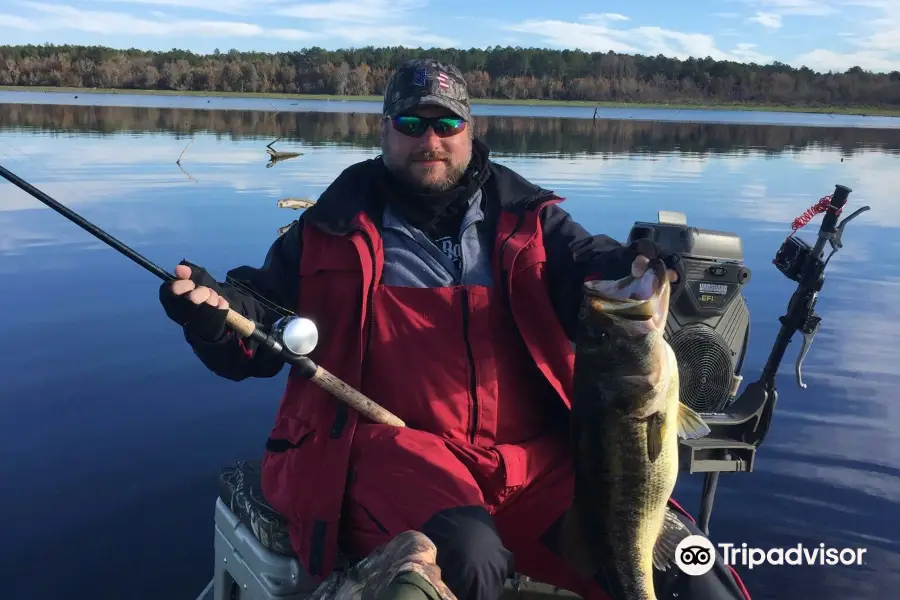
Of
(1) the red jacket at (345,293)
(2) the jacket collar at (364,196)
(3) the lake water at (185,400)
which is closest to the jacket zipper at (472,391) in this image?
(1) the red jacket at (345,293)

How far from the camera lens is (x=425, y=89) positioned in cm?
328

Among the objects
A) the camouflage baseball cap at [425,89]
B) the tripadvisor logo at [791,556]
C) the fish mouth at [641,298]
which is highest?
the camouflage baseball cap at [425,89]

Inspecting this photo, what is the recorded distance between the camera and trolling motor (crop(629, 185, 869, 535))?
393cm

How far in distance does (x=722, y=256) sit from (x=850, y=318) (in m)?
5.21

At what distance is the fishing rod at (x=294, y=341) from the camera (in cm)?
260

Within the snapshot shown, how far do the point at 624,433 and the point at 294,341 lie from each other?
115 cm

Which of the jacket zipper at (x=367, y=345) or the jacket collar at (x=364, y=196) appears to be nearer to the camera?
the jacket zipper at (x=367, y=345)

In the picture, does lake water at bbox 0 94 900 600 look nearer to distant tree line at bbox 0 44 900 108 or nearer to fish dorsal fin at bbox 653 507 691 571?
fish dorsal fin at bbox 653 507 691 571

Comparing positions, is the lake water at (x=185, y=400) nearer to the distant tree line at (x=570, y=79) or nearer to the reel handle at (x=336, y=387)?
the reel handle at (x=336, y=387)

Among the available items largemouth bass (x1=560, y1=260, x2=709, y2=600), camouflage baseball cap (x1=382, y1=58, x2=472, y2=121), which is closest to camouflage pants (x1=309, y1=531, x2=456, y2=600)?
largemouth bass (x1=560, y1=260, x2=709, y2=600)

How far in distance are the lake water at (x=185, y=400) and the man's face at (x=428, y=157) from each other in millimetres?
2024

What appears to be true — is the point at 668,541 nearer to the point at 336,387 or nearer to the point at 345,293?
the point at 336,387

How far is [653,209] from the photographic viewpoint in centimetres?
1378

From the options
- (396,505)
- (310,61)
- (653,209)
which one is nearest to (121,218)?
(653,209)
